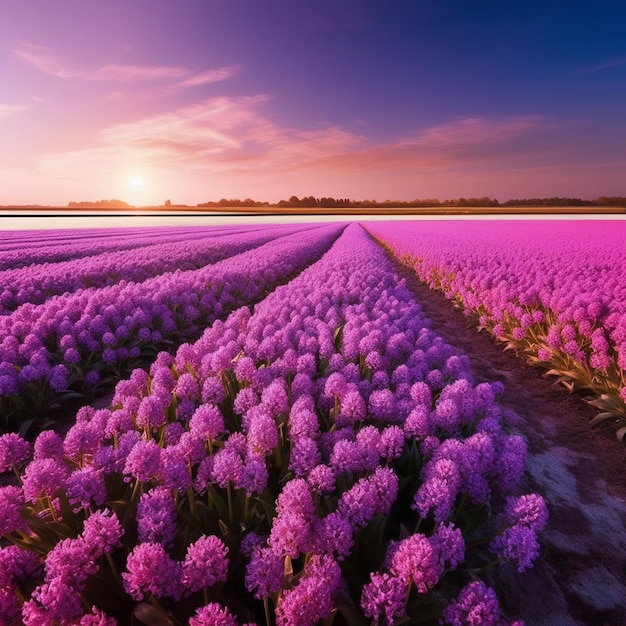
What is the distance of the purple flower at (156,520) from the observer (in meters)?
2.05

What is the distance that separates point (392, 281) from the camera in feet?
38.4

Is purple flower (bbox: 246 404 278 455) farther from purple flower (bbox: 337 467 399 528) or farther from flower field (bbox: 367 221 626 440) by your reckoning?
flower field (bbox: 367 221 626 440)

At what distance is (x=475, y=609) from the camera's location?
181 centimetres

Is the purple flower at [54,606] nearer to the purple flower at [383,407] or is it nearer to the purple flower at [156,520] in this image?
the purple flower at [156,520]

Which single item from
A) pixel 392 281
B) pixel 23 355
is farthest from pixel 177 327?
pixel 392 281

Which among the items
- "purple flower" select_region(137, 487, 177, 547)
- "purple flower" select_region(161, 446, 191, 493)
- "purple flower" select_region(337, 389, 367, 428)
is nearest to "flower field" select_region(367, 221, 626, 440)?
"purple flower" select_region(337, 389, 367, 428)

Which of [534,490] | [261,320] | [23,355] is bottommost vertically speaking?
[534,490]

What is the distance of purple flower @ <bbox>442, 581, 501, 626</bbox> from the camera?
1.81m

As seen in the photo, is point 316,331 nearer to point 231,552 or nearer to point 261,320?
point 261,320

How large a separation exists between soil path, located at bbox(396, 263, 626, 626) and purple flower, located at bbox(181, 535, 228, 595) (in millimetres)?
2367

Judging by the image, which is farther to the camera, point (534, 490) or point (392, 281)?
point (392, 281)

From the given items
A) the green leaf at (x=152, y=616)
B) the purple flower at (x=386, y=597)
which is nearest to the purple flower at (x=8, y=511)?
the green leaf at (x=152, y=616)

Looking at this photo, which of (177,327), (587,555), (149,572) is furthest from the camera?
(177,327)

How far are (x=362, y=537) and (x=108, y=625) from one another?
4.42 ft
